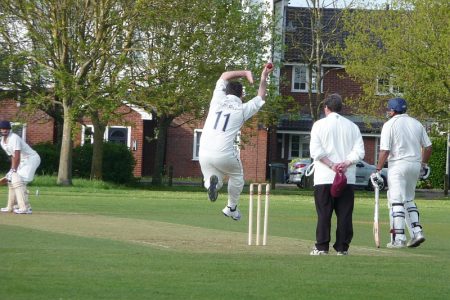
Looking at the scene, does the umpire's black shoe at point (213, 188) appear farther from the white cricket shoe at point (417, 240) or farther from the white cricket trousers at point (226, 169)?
the white cricket shoe at point (417, 240)

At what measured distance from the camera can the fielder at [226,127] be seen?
50.2 ft

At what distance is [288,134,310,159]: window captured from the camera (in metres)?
67.1

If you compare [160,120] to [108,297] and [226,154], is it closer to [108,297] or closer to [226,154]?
[226,154]

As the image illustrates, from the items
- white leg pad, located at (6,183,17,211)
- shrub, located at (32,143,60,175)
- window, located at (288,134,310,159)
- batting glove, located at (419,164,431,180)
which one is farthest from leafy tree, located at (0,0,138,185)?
batting glove, located at (419,164,431,180)

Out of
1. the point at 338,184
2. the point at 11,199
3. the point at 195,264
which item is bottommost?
the point at 195,264

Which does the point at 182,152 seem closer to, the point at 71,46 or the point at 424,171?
the point at 71,46

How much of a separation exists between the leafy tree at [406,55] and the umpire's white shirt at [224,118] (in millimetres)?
33400

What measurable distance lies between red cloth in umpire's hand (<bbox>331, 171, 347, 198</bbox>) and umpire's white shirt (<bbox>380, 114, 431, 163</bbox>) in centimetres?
215

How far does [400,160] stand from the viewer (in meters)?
16.1

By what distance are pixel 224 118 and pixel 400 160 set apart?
2.53 meters

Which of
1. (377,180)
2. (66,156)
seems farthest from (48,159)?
(377,180)

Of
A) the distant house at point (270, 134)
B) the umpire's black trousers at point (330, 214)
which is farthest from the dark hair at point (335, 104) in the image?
the distant house at point (270, 134)

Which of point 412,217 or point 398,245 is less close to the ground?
point 412,217

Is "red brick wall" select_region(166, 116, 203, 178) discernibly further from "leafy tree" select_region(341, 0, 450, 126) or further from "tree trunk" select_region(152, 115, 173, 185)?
"leafy tree" select_region(341, 0, 450, 126)
